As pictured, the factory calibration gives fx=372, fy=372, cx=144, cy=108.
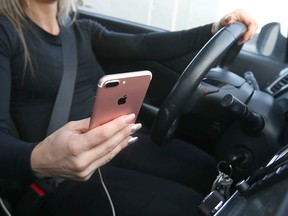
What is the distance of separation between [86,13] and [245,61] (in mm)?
796

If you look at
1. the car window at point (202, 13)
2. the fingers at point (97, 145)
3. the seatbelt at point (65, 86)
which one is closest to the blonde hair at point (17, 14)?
the seatbelt at point (65, 86)

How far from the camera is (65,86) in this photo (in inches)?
43.4

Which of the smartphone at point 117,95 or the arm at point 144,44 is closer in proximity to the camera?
the smartphone at point 117,95

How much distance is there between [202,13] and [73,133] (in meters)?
1.10

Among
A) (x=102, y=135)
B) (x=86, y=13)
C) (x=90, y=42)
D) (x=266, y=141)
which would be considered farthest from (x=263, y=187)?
(x=86, y=13)

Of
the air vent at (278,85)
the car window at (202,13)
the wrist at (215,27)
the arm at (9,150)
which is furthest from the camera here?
the car window at (202,13)

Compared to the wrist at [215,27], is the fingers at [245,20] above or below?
above

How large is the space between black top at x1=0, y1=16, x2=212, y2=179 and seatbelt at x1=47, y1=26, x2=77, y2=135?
18mm

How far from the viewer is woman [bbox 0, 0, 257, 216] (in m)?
0.70

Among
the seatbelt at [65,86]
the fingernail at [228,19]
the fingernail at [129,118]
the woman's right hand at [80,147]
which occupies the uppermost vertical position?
the fingernail at [228,19]

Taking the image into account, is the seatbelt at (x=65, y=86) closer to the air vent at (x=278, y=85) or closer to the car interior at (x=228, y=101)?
the car interior at (x=228, y=101)

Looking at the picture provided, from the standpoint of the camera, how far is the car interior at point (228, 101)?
0.83 metres

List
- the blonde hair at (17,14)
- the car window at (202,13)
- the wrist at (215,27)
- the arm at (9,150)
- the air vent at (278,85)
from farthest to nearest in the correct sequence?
1. the car window at (202,13)
2. the air vent at (278,85)
3. the wrist at (215,27)
4. the blonde hair at (17,14)
5. the arm at (9,150)

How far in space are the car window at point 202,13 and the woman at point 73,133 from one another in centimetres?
34
